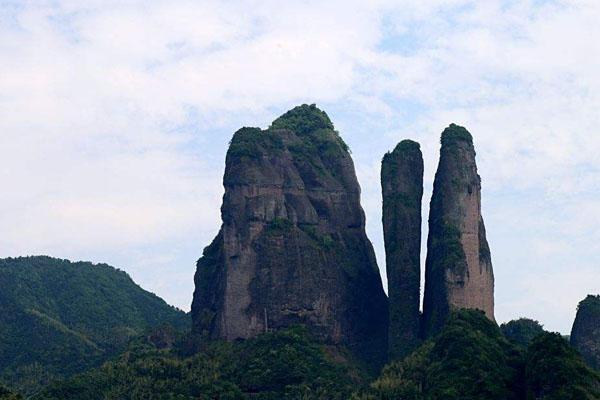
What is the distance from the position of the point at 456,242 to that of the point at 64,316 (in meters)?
74.2

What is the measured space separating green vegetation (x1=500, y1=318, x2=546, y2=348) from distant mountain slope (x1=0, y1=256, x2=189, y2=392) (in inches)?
1625

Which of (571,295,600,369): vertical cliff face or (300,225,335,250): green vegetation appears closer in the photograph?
(571,295,600,369): vertical cliff face

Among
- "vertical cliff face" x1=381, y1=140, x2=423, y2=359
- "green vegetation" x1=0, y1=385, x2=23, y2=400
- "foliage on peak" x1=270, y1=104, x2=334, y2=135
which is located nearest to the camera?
"green vegetation" x1=0, y1=385, x2=23, y2=400

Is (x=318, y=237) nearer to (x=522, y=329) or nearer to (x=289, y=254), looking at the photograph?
(x=289, y=254)

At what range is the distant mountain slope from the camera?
132750 mm

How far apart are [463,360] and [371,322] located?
27.9 metres

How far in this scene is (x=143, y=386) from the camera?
321ft

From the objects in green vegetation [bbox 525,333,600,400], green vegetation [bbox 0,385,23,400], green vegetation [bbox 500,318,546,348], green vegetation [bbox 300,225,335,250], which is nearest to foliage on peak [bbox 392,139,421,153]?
green vegetation [bbox 300,225,335,250]

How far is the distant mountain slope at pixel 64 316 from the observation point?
132750 mm

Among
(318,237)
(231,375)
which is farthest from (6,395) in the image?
(318,237)

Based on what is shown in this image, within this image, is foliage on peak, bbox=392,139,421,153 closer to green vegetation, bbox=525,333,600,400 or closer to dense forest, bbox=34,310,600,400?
dense forest, bbox=34,310,600,400

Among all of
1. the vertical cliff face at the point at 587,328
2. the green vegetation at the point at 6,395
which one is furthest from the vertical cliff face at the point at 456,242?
the green vegetation at the point at 6,395

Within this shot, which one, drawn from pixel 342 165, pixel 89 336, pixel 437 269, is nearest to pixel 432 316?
pixel 437 269

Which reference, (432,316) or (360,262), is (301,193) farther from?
(432,316)
